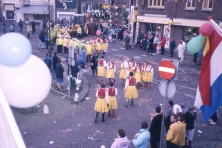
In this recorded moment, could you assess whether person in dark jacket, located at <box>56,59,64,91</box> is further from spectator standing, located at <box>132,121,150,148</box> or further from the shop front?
the shop front

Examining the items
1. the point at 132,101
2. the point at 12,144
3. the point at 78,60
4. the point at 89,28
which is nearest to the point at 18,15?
the point at 89,28

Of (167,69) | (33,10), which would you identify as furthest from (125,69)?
(33,10)

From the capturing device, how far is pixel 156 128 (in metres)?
8.23

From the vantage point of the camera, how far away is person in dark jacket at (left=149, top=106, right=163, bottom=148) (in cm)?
814

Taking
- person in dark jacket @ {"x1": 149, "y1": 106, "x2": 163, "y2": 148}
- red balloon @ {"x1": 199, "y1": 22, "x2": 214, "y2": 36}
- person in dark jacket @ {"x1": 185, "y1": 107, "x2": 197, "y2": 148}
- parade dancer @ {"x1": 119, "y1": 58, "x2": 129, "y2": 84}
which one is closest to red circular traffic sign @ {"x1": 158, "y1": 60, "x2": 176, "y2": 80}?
person in dark jacket @ {"x1": 149, "y1": 106, "x2": 163, "y2": 148}

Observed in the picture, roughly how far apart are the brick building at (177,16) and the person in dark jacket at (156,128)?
699 inches

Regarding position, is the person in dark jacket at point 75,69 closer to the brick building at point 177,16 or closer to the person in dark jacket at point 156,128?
the person in dark jacket at point 156,128

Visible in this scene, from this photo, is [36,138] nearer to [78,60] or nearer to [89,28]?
[78,60]

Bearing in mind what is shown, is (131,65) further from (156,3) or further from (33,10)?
(33,10)

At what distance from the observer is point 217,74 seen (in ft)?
23.0

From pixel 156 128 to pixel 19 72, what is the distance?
423 cm

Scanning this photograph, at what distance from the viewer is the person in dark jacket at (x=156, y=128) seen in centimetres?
814

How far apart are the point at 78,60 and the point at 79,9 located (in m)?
37.9

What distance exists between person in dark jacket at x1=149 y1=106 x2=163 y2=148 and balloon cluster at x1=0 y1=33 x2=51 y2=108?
339cm
